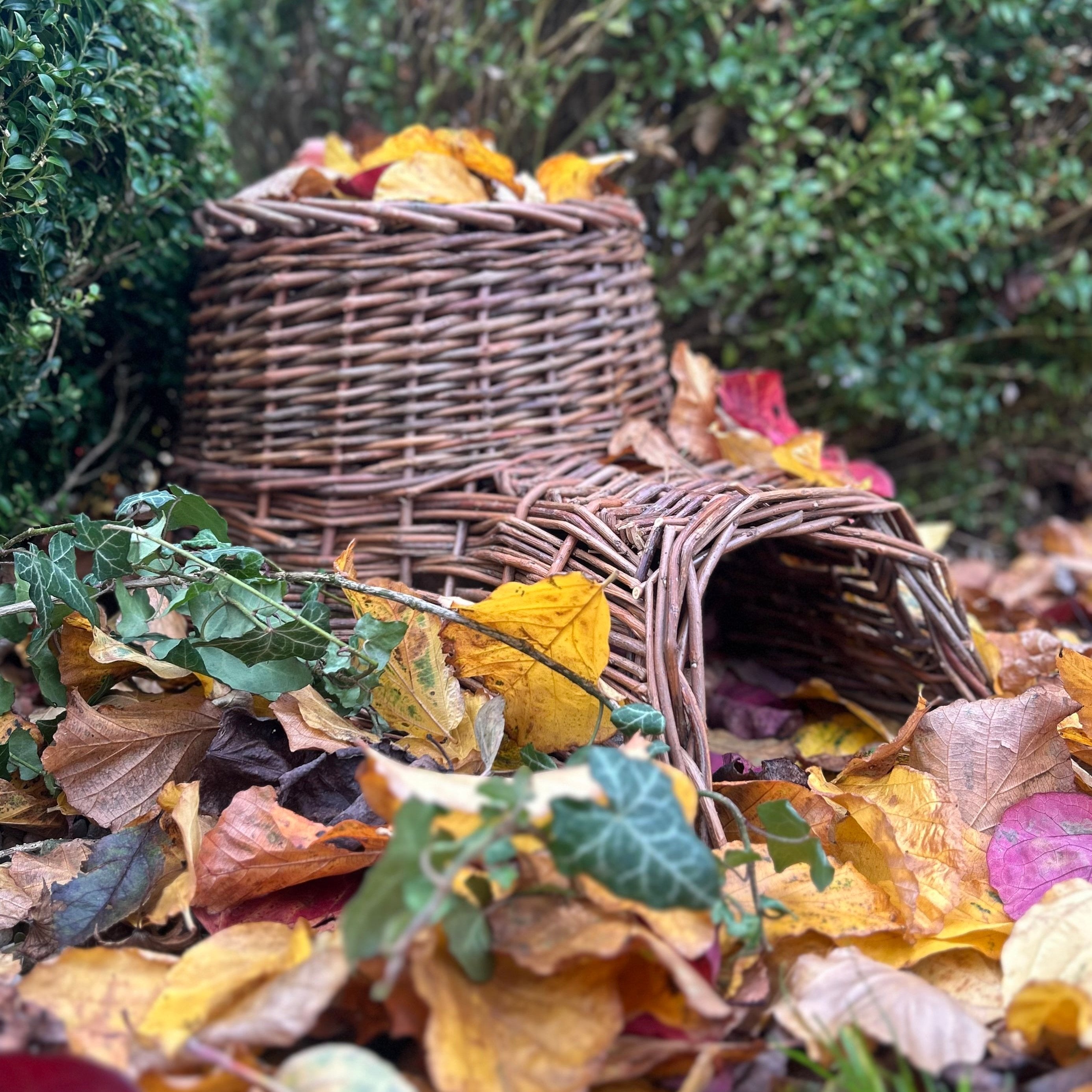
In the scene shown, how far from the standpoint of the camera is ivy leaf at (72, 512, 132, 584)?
0.87 m

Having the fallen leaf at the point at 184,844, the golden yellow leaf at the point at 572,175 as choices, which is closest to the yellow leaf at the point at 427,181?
the golden yellow leaf at the point at 572,175

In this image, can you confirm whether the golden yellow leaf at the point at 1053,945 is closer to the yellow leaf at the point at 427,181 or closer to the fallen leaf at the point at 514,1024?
the fallen leaf at the point at 514,1024

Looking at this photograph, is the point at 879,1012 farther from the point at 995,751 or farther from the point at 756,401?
the point at 756,401

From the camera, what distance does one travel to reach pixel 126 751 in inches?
36.3

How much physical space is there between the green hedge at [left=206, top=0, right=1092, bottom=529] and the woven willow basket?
0.82 m

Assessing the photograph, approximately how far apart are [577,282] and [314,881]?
2.61ft

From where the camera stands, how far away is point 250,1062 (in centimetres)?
61

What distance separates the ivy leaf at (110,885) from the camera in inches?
30.7

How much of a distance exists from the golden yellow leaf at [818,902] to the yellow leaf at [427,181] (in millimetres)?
857

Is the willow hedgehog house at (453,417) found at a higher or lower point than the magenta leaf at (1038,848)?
higher

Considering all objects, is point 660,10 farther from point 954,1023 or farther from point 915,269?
point 954,1023

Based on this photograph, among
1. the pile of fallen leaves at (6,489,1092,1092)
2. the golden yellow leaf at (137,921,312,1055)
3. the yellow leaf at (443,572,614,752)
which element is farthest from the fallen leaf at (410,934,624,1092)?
the yellow leaf at (443,572,614,752)

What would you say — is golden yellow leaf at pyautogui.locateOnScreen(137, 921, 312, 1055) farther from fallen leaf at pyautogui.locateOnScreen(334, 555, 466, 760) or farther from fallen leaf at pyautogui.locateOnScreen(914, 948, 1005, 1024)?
fallen leaf at pyautogui.locateOnScreen(914, 948, 1005, 1024)

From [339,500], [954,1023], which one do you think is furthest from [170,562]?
[954,1023]
